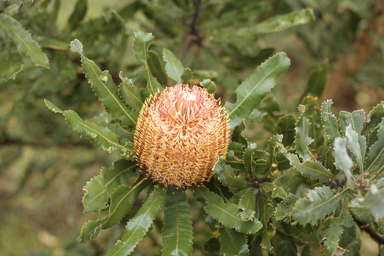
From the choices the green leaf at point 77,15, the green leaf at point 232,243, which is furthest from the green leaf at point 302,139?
the green leaf at point 77,15

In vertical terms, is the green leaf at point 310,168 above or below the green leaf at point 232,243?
above

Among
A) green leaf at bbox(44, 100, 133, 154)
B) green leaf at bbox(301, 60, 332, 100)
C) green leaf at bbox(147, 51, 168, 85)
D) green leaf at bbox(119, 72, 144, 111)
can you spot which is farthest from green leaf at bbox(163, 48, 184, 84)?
green leaf at bbox(301, 60, 332, 100)

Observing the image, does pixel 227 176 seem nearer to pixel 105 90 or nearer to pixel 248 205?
pixel 248 205

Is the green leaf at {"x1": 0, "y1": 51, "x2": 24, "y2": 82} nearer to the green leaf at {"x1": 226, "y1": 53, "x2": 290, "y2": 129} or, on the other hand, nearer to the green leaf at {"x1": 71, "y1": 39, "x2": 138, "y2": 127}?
the green leaf at {"x1": 71, "y1": 39, "x2": 138, "y2": 127}

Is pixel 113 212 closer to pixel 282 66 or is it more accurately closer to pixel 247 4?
pixel 282 66

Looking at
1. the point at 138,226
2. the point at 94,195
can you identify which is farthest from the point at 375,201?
the point at 94,195

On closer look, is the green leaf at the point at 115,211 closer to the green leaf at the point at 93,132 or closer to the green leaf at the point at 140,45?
the green leaf at the point at 93,132
